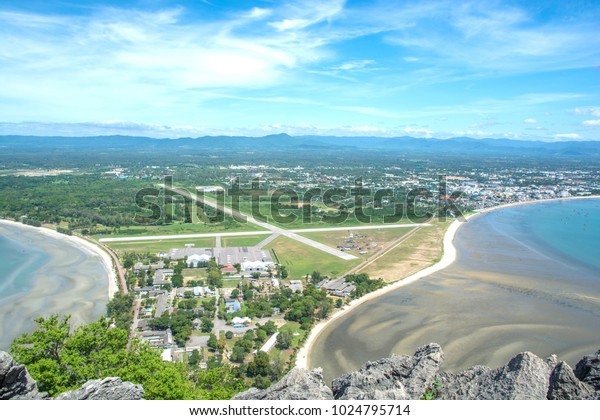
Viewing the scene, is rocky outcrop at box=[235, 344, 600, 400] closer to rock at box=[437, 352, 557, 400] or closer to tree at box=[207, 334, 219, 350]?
rock at box=[437, 352, 557, 400]

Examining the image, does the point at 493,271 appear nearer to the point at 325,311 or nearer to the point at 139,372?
the point at 325,311

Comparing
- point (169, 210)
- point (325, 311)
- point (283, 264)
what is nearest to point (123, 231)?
point (169, 210)

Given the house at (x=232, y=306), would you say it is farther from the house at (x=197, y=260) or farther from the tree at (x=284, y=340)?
the house at (x=197, y=260)

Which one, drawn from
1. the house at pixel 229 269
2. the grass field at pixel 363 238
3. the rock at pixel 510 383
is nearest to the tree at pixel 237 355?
the house at pixel 229 269

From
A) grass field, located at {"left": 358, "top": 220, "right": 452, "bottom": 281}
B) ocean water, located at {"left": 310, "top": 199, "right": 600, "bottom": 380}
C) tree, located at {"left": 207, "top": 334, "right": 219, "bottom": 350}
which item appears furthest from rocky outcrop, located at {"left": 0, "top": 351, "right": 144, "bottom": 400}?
grass field, located at {"left": 358, "top": 220, "right": 452, "bottom": 281}

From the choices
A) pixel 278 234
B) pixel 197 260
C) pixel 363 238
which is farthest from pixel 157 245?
pixel 363 238
